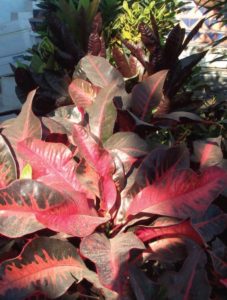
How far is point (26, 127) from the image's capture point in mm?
1018

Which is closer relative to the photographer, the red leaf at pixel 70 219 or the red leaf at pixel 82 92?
the red leaf at pixel 70 219

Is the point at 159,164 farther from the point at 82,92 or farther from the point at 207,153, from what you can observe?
the point at 82,92

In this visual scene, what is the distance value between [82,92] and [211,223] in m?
0.60

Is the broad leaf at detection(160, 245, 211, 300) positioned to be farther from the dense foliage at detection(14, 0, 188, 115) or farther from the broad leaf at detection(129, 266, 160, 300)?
the dense foliage at detection(14, 0, 188, 115)

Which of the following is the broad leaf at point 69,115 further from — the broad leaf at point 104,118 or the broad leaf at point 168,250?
the broad leaf at point 168,250

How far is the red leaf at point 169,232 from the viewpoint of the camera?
82 centimetres

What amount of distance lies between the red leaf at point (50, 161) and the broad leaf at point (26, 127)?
9cm

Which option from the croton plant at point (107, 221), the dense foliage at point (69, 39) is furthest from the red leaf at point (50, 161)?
the dense foliage at point (69, 39)

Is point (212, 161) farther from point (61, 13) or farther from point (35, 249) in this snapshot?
point (61, 13)

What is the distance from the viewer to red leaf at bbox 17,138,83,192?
91 centimetres

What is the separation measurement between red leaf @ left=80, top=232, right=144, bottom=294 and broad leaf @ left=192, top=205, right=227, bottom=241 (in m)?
0.15

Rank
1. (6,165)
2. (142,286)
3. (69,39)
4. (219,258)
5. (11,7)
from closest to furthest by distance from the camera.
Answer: (142,286) → (219,258) → (6,165) → (69,39) → (11,7)

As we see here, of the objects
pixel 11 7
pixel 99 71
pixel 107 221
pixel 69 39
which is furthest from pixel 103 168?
pixel 11 7

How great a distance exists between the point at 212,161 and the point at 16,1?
3.77 meters
